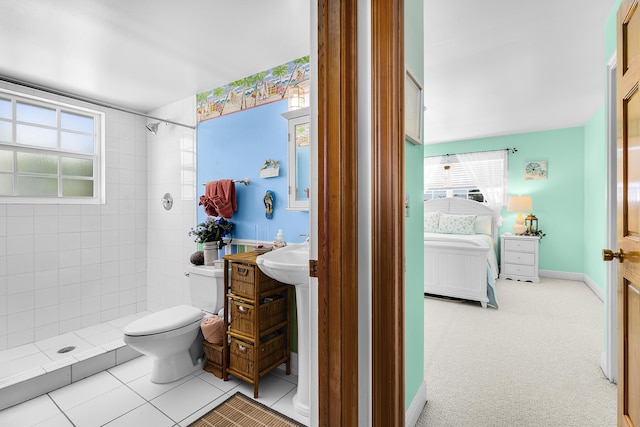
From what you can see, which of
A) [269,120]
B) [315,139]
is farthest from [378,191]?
[269,120]

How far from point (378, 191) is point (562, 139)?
5.16 meters

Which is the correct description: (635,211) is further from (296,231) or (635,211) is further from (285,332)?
(285,332)

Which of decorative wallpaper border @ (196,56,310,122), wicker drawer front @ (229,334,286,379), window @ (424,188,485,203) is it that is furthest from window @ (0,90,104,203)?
window @ (424,188,485,203)

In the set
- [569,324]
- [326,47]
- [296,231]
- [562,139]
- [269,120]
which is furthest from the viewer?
[562,139]

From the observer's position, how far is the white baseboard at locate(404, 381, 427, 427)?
1499 millimetres

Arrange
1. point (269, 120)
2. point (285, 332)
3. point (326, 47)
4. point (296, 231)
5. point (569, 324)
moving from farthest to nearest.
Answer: point (569, 324) < point (269, 120) < point (296, 231) < point (285, 332) < point (326, 47)

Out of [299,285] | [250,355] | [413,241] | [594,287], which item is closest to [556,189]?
[594,287]

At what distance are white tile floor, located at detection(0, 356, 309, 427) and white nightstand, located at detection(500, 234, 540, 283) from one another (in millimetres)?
4058

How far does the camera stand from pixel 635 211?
104 cm

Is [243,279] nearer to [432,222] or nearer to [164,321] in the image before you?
[164,321]

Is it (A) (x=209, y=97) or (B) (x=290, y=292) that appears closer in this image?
(B) (x=290, y=292)

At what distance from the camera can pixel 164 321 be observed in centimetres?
205

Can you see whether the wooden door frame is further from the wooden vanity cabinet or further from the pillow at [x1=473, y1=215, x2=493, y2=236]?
the pillow at [x1=473, y1=215, x2=493, y2=236]

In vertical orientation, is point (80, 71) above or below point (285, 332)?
above
